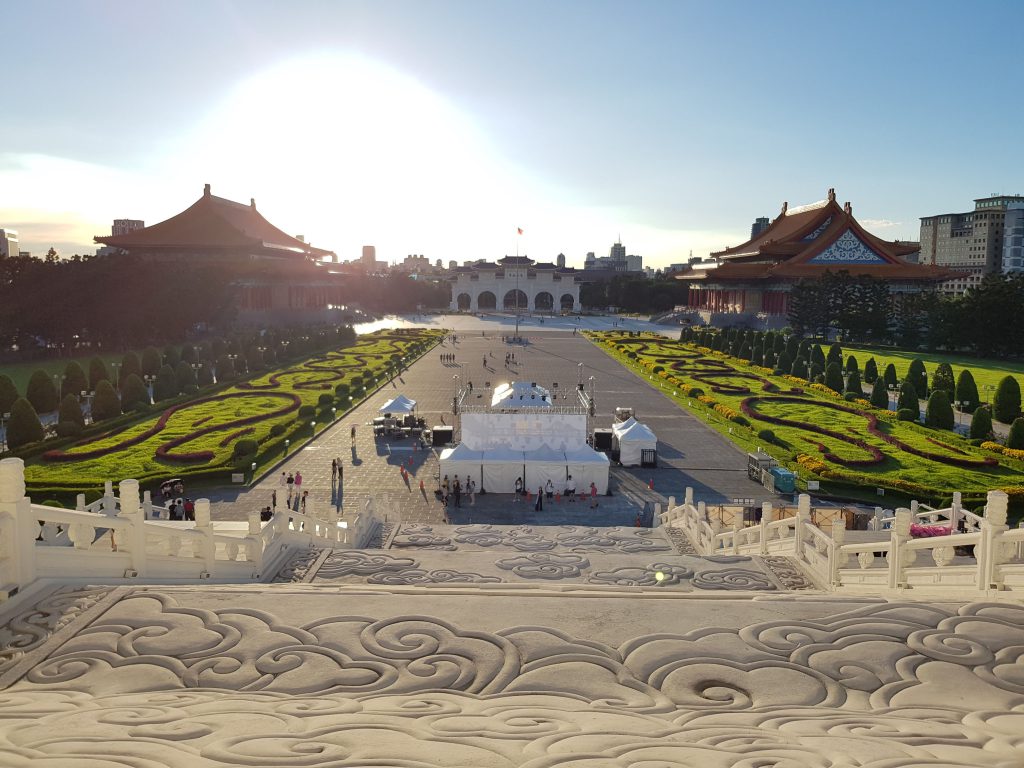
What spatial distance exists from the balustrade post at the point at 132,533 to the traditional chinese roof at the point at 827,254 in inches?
2861

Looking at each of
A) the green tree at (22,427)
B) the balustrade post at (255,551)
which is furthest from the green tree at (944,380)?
the green tree at (22,427)

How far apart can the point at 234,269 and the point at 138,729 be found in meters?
72.3

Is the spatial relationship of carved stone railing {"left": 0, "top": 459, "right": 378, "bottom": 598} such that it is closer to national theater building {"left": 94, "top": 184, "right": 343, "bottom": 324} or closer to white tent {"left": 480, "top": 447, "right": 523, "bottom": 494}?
white tent {"left": 480, "top": 447, "right": 523, "bottom": 494}

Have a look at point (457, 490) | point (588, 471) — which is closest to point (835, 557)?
point (588, 471)

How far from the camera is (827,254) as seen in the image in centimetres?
7556

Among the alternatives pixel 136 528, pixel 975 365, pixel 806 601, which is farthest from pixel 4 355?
pixel 975 365

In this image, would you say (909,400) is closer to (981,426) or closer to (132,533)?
(981,426)

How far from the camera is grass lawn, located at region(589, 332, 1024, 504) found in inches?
939

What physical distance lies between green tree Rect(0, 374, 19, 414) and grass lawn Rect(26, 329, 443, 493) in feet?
15.8

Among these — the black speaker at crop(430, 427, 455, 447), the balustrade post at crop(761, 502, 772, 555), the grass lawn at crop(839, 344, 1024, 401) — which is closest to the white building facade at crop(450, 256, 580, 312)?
the grass lawn at crop(839, 344, 1024, 401)

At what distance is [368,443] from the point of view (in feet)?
97.0

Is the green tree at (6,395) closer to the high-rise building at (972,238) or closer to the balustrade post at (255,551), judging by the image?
the balustrade post at (255,551)

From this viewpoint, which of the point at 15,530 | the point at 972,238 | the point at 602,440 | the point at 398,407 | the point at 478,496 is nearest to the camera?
the point at 15,530

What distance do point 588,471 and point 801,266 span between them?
193ft
